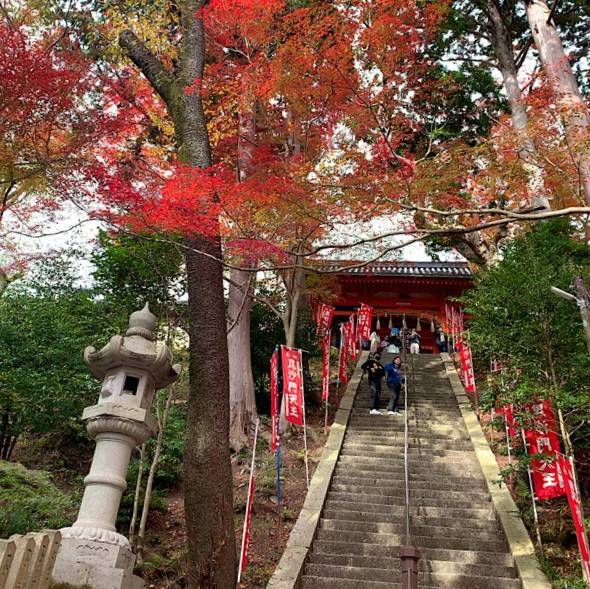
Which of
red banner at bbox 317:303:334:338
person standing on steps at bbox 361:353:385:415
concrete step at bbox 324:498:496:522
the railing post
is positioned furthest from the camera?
red banner at bbox 317:303:334:338

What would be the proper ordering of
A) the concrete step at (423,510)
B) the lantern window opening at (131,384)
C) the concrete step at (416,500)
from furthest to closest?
1. the concrete step at (416,500)
2. the concrete step at (423,510)
3. the lantern window opening at (131,384)

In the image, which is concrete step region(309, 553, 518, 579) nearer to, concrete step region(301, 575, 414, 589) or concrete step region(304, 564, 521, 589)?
concrete step region(304, 564, 521, 589)

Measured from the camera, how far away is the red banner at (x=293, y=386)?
10664mm

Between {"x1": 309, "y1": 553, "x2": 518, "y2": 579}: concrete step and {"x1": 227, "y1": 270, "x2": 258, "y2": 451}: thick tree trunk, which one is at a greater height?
{"x1": 227, "y1": 270, "x2": 258, "y2": 451}: thick tree trunk

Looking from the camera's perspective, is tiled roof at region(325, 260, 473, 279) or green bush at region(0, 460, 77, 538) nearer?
green bush at region(0, 460, 77, 538)

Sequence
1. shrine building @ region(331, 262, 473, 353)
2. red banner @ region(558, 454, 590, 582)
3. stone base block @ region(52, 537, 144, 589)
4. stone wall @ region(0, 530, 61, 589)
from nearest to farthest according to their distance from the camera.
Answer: stone wall @ region(0, 530, 61, 589) < stone base block @ region(52, 537, 144, 589) < red banner @ region(558, 454, 590, 582) < shrine building @ region(331, 262, 473, 353)

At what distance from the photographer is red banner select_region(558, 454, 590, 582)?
247 inches

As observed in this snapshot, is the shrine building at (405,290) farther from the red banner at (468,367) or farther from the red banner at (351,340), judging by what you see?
the red banner at (468,367)

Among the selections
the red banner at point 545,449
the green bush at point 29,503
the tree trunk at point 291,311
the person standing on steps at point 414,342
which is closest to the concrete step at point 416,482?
the red banner at point 545,449

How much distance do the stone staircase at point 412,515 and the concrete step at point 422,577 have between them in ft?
0.04

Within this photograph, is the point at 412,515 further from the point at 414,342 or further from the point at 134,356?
the point at 414,342

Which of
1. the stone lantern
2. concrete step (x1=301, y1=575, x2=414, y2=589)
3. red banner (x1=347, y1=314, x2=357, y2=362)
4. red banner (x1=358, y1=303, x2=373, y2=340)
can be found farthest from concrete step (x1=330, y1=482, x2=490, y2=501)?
red banner (x1=358, y1=303, x2=373, y2=340)

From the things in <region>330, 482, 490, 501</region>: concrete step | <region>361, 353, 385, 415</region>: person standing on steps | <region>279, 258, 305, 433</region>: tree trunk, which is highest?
<region>279, 258, 305, 433</region>: tree trunk

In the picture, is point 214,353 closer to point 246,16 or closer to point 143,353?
point 143,353
